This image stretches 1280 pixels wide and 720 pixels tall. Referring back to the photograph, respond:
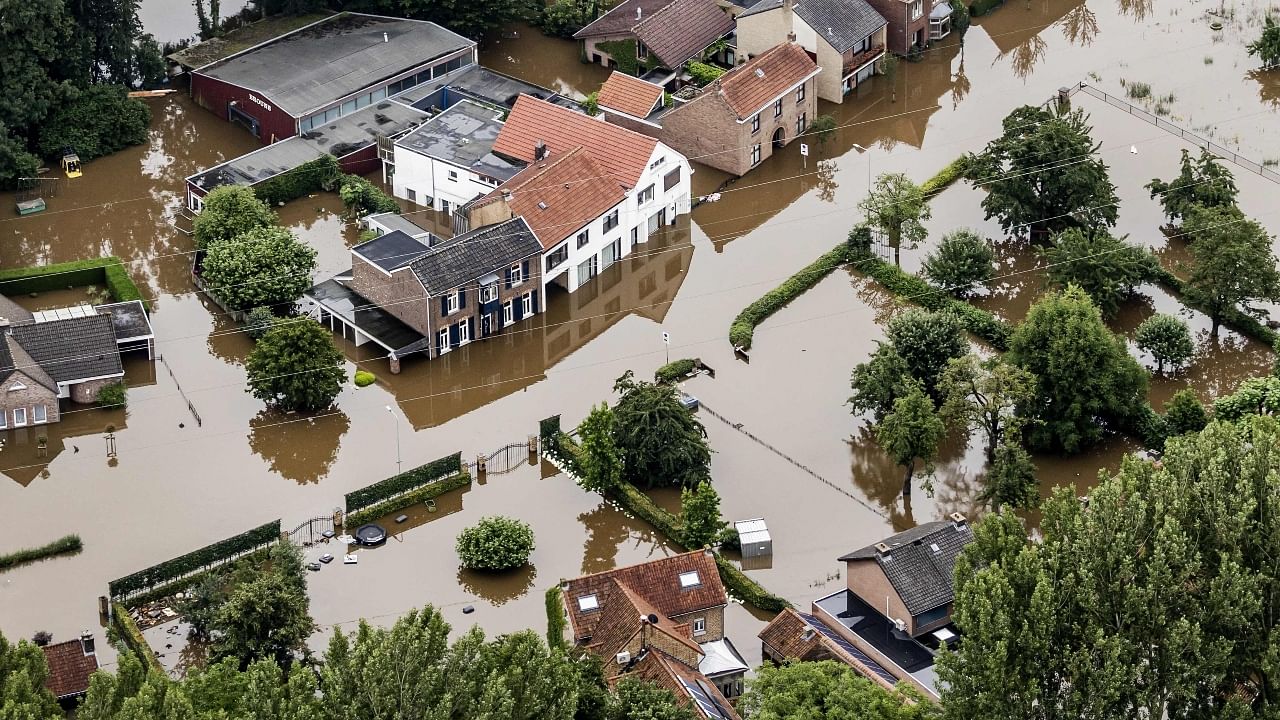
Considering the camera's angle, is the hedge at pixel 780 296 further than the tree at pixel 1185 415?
Yes

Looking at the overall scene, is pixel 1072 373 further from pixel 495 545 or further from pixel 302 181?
pixel 302 181

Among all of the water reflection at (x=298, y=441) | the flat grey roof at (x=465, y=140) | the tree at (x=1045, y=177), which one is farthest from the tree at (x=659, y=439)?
the tree at (x=1045, y=177)

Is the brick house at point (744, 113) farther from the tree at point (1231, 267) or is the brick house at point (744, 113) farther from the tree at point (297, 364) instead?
the tree at point (297, 364)

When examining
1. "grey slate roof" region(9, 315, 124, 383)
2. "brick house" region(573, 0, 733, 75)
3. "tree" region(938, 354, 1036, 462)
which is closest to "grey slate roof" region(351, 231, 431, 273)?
"grey slate roof" region(9, 315, 124, 383)

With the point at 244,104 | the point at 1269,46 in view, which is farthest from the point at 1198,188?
the point at 244,104

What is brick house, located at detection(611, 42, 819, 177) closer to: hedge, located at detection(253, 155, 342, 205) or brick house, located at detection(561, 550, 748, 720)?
hedge, located at detection(253, 155, 342, 205)

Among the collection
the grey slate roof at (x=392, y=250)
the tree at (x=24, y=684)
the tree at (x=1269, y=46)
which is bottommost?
the tree at (x=24, y=684)
